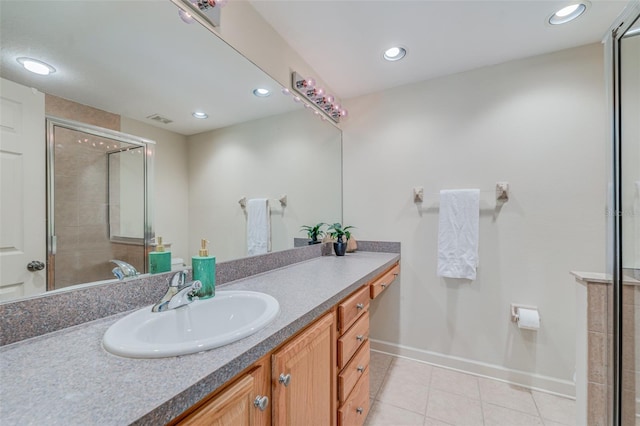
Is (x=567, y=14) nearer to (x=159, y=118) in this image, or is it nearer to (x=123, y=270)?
(x=159, y=118)

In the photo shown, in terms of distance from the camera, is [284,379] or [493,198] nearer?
[284,379]

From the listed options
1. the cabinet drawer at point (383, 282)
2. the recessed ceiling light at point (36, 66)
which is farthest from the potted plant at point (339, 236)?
the recessed ceiling light at point (36, 66)

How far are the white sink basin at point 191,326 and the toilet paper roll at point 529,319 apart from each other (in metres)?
1.76

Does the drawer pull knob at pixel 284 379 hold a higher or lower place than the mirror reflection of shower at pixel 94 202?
lower

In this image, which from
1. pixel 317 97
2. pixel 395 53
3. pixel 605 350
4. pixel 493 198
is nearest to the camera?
pixel 605 350

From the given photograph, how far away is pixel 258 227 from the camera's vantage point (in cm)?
157

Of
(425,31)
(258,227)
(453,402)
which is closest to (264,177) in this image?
(258,227)

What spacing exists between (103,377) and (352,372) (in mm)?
1032

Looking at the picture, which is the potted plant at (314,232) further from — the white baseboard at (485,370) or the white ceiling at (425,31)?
the white ceiling at (425,31)

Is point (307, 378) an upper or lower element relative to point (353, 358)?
upper

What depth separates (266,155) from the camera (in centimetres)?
171

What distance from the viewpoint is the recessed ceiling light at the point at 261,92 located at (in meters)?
1.55

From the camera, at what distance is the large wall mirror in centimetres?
69

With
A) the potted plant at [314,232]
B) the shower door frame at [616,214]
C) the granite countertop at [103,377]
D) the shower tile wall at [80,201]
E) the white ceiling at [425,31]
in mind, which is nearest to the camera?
the granite countertop at [103,377]
